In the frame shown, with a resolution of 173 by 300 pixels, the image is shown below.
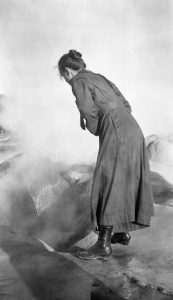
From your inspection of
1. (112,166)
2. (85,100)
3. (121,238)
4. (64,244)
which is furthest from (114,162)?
(64,244)

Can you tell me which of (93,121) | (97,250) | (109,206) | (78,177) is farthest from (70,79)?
(78,177)

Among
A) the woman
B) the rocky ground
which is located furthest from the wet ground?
the woman

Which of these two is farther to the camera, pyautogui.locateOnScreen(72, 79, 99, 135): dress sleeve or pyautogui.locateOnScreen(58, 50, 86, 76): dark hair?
pyautogui.locateOnScreen(58, 50, 86, 76): dark hair

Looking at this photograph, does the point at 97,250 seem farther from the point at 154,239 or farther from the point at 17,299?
the point at 17,299

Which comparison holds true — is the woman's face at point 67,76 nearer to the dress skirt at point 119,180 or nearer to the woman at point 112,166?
the woman at point 112,166

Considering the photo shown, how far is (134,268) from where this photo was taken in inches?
105

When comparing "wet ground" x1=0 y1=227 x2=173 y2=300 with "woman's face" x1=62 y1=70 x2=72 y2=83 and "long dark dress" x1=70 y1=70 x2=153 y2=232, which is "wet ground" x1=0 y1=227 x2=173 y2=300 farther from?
"woman's face" x1=62 y1=70 x2=72 y2=83

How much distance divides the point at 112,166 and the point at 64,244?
62.5 inches

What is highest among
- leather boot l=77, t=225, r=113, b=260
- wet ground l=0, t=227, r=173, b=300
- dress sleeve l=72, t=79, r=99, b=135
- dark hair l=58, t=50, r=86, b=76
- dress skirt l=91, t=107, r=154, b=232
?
dark hair l=58, t=50, r=86, b=76

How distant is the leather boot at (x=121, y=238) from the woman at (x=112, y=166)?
0.43 feet

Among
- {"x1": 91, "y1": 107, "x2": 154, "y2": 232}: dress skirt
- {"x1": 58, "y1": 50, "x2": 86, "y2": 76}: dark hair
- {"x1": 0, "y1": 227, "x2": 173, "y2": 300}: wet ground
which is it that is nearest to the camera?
{"x1": 0, "y1": 227, "x2": 173, "y2": 300}: wet ground

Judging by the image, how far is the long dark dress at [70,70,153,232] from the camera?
9.06 feet

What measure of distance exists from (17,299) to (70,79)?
63.6 inches

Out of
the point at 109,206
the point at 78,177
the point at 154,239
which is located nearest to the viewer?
the point at 109,206
